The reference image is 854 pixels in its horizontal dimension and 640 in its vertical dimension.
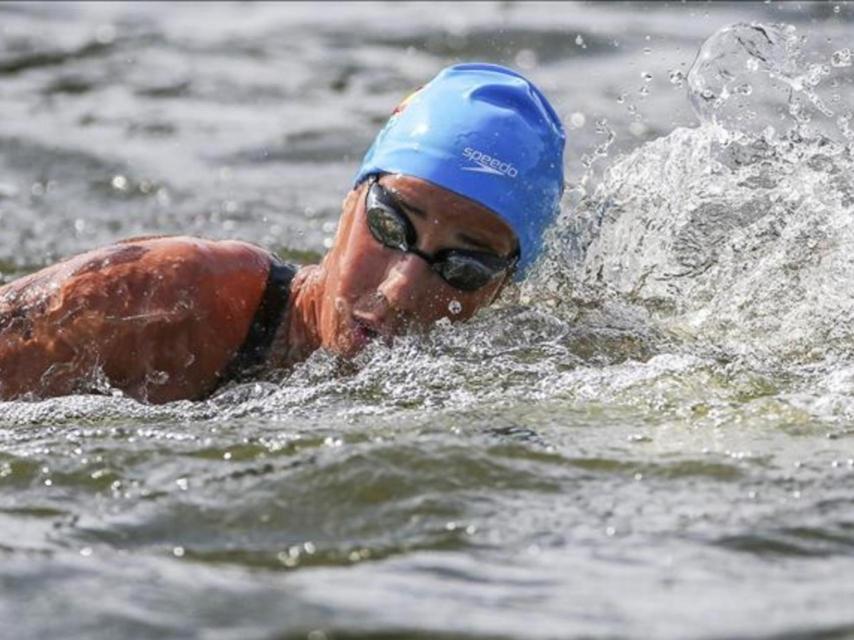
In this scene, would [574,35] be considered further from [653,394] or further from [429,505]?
[429,505]

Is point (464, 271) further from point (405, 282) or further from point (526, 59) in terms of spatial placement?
point (526, 59)

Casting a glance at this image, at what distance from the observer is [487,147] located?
627 centimetres

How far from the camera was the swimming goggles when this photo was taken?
19.4ft

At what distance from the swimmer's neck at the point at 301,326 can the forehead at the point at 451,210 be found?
14.6 inches

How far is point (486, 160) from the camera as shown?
6.21 metres

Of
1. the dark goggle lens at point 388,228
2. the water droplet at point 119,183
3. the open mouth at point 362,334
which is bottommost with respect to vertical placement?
the water droplet at point 119,183

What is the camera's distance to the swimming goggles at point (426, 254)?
19.4 ft

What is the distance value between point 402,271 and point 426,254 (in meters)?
0.10

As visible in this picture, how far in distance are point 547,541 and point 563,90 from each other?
777cm

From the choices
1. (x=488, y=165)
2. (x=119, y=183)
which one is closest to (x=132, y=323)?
(x=488, y=165)

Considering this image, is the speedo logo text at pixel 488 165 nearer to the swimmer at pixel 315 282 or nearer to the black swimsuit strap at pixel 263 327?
the swimmer at pixel 315 282

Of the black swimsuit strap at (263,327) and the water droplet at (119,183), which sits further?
the water droplet at (119,183)

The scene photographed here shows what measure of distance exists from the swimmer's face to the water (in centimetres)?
9

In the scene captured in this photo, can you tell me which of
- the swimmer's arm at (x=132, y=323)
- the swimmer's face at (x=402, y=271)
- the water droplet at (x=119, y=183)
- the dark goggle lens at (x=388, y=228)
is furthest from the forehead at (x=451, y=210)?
the water droplet at (x=119, y=183)
